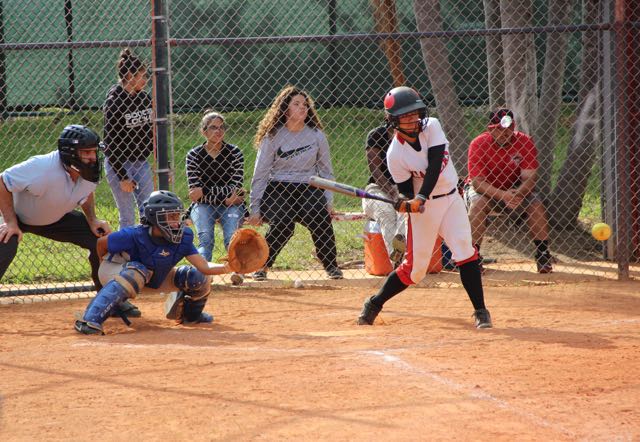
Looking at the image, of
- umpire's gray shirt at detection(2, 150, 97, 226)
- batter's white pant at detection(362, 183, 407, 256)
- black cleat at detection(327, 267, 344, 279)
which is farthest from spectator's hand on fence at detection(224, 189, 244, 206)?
umpire's gray shirt at detection(2, 150, 97, 226)

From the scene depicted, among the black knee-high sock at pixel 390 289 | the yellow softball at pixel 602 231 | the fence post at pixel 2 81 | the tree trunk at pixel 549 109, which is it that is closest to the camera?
the black knee-high sock at pixel 390 289

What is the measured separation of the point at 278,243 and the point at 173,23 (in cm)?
727

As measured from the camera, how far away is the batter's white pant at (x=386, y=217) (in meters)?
8.30

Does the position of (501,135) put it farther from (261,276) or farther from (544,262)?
(261,276)

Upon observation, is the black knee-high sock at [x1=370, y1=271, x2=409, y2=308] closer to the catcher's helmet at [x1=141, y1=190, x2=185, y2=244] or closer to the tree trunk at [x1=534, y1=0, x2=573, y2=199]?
the catcher's helmet at [x1=141, y1=190, x2=185, y2=244]

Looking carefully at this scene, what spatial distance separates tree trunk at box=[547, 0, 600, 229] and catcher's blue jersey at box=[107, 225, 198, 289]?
4.50 m

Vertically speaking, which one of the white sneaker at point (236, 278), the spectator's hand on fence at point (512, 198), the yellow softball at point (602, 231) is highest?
the spectator's hand on fence at point (512, 198)

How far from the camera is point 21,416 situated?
4305 mm

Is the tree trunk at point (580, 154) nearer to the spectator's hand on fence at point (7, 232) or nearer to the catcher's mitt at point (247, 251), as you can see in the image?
the catcher's mitt at point (247, 251)

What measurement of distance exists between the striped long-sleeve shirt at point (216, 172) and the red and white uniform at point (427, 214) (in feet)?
7.55

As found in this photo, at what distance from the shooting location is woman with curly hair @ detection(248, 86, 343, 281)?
327 inches

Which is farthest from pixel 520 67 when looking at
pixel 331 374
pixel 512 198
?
pixel 331 374

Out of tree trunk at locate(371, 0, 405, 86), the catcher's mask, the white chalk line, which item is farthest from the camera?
tree trunk at locate(371, 0, 405, 86)

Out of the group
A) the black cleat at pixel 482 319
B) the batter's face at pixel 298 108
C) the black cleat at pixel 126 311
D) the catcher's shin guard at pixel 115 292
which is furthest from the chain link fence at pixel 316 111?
the black cleat at pixel 482 319
